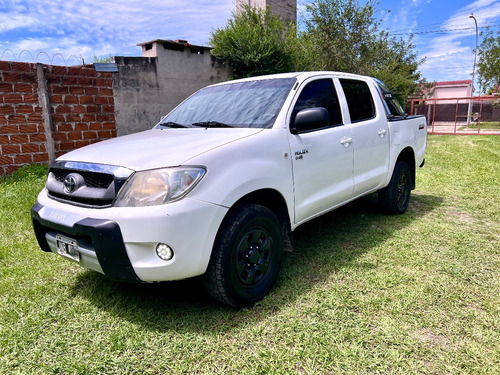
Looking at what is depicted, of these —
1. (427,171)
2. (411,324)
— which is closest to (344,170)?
(411,324)

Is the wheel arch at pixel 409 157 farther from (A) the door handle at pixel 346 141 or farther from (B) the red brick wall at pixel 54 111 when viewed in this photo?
(B) the red brick wall at pixel 54 111

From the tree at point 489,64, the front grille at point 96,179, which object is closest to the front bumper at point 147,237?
the front grille at point 96,179

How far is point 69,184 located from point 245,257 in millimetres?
1298

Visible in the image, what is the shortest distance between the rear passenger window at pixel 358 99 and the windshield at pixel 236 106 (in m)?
0.90

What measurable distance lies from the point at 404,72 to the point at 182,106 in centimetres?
1869

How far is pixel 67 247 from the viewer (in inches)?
94.3

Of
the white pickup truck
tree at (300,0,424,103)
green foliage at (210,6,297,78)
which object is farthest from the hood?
tree at (300,0,424,103)

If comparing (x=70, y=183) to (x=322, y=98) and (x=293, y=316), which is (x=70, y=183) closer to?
(x=293, y=316)

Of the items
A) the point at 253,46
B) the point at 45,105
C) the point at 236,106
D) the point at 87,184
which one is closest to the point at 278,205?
Answer: the point at 236,106

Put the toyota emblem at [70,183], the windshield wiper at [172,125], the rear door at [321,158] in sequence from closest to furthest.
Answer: the toyota emblem at [70,183], the rear door at [321,158], the windshield wiper at [172,125]

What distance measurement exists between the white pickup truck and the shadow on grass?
15 centimetres

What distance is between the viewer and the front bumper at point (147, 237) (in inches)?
82.3

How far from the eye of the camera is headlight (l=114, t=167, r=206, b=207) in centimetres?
214

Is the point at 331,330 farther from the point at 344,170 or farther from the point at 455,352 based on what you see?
the point at 344,170
